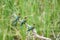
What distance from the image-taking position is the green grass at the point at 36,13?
211 cm

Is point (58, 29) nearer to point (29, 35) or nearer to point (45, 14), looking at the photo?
point (45, 14)

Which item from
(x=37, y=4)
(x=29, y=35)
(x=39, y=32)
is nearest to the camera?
(x=29, y=35)

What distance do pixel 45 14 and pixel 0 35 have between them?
0.51 meters

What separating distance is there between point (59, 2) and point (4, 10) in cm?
64

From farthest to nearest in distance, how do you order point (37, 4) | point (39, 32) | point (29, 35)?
point (37, 4), point (39, 32), point (29, 35)

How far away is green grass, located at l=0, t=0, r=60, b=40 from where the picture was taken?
211cm

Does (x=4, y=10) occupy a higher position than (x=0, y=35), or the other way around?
(x=4, y=10)

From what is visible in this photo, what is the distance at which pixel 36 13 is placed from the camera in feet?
7.57

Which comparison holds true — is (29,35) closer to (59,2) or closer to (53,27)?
(53,27)

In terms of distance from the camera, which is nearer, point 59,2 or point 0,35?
point 0,35

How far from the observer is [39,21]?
2.21m

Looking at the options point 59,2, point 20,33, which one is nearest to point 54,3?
point 59,2

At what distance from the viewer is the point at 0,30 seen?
6.79ft

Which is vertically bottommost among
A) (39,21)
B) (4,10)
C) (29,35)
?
(29,35)
